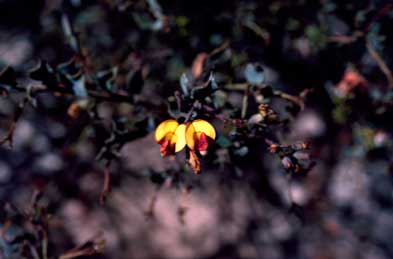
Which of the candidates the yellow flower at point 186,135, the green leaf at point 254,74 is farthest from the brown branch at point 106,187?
the green leaf at point 254,74

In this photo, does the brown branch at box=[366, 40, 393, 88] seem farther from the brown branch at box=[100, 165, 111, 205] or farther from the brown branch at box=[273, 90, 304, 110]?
the brown branch at box=[100, 165, 111, 205]

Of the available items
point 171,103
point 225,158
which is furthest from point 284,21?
point 171,103

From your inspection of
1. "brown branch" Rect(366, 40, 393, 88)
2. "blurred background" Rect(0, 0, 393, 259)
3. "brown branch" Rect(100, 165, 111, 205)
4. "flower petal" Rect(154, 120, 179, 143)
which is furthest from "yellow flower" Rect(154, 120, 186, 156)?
"brown branch" Rect(366, 40, 393, 88)

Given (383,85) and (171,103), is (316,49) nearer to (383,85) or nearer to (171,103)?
(383,85)

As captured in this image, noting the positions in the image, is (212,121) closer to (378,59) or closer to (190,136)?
(378,59)

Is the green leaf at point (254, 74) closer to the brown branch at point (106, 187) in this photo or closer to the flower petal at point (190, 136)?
the flower petal at point (190, 136)

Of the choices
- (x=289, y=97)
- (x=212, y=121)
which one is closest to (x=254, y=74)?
(x=289, y=97)
